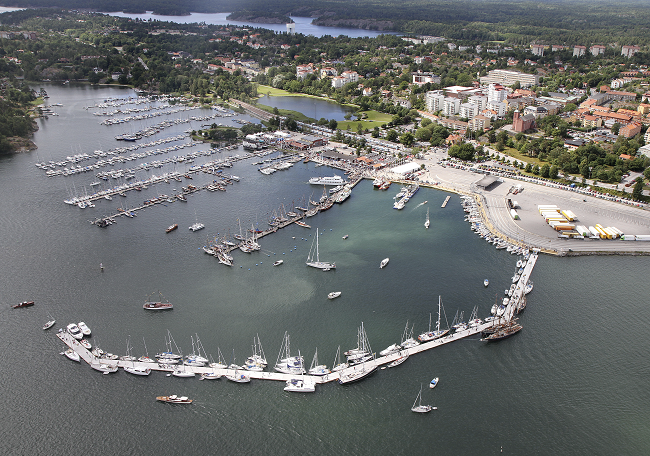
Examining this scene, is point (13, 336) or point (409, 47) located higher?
point (409, 47)

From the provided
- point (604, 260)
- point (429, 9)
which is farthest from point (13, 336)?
point (429, 9)

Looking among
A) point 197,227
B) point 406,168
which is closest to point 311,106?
point 406,168

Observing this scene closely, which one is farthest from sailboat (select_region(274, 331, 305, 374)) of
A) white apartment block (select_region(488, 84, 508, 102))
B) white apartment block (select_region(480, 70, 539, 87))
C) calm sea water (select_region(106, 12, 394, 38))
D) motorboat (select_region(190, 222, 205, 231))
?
calm sea water (select_region(106, 12, 394, 38))

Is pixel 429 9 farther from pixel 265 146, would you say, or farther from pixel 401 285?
pixel 401 285

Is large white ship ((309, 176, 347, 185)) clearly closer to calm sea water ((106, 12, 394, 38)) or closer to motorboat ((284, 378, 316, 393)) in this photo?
motorboat ((284, 378, 316, 393))

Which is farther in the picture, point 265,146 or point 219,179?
point 265,146

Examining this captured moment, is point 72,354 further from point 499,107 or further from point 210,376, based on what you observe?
point 499,107
